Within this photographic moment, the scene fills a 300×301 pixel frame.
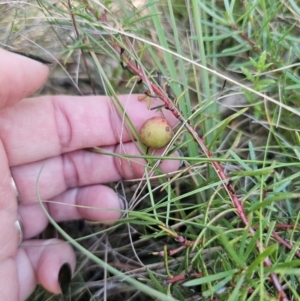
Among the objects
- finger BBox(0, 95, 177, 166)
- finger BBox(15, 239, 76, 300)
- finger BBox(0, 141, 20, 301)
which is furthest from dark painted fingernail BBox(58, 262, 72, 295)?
finger BBox(0, 95, 177, 166)

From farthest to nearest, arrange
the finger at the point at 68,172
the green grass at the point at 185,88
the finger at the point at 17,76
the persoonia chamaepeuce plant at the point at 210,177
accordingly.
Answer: the finger at the point at 68,172 → the green grass at the point at 185,88 → the finger at the point at 17,76 → the persoonia chamaepeuce plant at the point at 210,177

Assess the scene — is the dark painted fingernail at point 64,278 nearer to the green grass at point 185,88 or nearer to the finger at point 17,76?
the green grass at point 185,88

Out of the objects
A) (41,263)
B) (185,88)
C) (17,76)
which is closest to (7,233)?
(41,263)

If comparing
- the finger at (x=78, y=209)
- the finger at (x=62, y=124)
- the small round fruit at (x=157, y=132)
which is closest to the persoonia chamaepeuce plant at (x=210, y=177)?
the small round fruit at (x=157, y=132)

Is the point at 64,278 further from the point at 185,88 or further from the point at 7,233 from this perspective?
the point at 185,88

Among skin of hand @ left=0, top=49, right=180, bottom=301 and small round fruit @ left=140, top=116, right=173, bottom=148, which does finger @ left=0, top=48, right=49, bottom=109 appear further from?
small round fruit @ left=140, top=116, right=173, bottom=148

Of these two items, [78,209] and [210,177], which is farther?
[78,209]

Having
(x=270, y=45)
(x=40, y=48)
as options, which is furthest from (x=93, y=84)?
(x=270, y=45)
